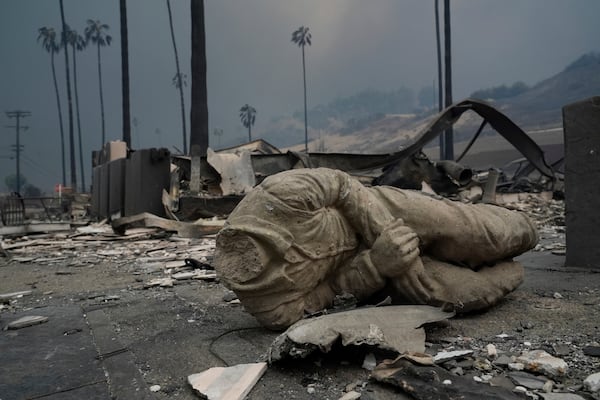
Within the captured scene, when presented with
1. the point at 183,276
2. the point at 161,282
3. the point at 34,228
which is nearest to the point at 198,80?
the point at 34,228

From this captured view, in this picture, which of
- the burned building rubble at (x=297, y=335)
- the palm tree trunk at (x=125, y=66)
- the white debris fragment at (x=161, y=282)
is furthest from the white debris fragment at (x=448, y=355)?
the palm tree trunk at (x=125, y=66)

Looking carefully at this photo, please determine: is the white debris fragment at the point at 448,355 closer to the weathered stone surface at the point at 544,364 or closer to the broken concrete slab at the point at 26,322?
the weathered stone surface at the point at 544,364

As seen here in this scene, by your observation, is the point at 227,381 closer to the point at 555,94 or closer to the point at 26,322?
the point at 26,322

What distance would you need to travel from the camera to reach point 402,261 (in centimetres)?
290

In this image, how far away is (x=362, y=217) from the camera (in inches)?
118

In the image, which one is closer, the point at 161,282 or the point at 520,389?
the point at 520,389

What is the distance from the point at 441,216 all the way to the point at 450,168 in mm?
7021

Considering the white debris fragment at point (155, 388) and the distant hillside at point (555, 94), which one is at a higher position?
the distant hillside at point (555, 94)

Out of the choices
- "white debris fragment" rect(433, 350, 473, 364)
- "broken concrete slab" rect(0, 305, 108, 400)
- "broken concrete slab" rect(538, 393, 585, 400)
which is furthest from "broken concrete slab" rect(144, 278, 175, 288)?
"broken concrete slab" rect(538, 393, 585, 400)

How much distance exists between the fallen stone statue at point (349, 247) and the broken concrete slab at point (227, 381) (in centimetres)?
59

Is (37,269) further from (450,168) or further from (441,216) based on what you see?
(450,168)

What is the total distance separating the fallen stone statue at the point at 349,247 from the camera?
9.00ft

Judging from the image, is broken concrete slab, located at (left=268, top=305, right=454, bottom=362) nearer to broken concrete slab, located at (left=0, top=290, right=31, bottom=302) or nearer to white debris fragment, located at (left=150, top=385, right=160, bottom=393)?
white debris fragment, located at (left=150, top=385, right=160, bottom=393)

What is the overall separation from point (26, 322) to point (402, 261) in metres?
2.65
